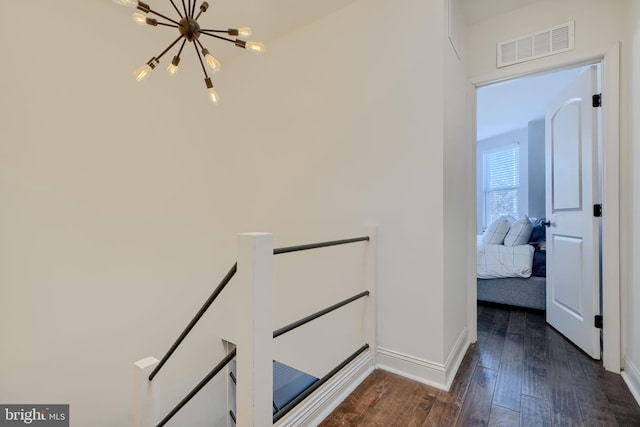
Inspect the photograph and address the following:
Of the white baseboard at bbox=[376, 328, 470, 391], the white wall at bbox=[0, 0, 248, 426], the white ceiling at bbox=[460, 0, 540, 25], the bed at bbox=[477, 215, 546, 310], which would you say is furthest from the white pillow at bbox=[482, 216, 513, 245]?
the white wall at bbox=[0, 0, 248, 426]

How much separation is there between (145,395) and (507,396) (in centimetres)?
215

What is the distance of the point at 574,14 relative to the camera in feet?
6.40

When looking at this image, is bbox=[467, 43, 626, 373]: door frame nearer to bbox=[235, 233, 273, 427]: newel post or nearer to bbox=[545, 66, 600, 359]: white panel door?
bbox=[545, 66, 600, 359]: white panel door

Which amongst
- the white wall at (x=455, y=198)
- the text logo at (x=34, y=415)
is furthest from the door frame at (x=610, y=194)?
the text logo at (x=34, y=415)

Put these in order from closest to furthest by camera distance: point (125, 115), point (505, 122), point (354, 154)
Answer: point (354, 154) → point (125, 115) → point (505, 122)

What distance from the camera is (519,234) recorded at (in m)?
3.26

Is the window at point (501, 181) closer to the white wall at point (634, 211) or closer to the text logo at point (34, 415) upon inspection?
the white wall at point (634, 211)

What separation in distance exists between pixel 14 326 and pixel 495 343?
342 centimetres

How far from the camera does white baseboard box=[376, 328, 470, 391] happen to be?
1701 mm

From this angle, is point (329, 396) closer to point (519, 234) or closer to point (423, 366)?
point (423, 366)

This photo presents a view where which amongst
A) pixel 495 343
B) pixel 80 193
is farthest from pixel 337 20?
pixel 495 343

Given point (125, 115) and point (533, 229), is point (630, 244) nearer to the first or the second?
point (533, 229)

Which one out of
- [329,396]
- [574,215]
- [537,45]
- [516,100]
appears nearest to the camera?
[329,396]

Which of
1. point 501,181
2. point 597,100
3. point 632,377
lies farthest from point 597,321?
point 501,181
